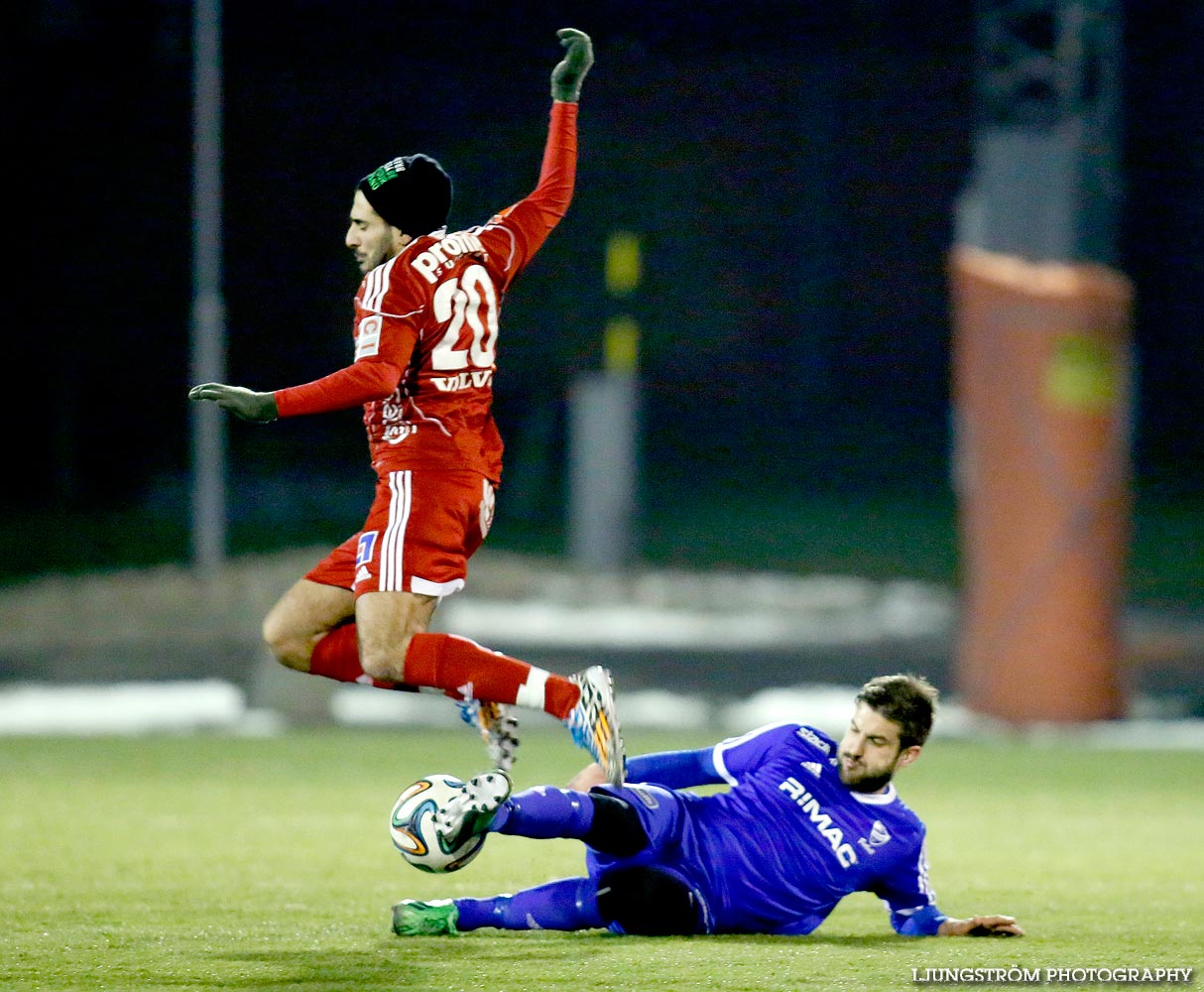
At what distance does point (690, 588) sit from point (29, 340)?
1048 cm

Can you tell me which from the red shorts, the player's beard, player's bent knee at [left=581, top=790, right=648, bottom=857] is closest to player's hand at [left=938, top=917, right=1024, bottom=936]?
the player's beard

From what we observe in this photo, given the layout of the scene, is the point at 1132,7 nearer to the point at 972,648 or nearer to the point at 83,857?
the point at 972,648

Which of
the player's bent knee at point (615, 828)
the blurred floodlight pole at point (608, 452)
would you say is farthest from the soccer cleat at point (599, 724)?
the blurred floodlight pole at point (608, 452)

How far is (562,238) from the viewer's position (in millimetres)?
23047

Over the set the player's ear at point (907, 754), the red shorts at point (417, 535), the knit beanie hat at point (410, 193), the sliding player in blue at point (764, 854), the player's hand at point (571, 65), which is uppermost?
the player's hand at point (571, 65)

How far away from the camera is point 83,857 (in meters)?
6.36

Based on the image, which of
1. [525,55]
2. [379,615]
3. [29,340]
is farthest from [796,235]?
[379,615]

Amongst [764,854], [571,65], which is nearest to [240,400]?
[571,65]

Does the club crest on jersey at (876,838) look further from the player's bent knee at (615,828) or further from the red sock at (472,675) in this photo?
the red sock at (472,675)

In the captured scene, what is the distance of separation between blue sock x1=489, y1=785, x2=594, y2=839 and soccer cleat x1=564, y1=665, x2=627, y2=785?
26cm

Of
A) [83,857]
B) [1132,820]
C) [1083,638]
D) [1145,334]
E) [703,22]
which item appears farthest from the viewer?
[1145,334]

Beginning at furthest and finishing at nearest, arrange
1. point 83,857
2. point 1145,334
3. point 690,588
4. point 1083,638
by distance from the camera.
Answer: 1. point 1145,334
2. point 690,588
3. point 1083,638
4. point 83,857

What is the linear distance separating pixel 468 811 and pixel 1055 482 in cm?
715

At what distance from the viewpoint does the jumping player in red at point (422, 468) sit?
5.21 m
